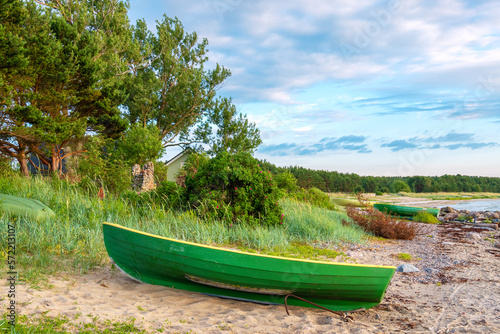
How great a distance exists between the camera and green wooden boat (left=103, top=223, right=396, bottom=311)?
426 centimetres

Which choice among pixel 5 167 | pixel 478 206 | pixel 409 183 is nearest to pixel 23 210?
pixel 5 167

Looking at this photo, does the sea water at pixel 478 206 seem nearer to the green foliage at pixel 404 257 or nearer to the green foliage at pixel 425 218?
the green foliage at pixel 425 218

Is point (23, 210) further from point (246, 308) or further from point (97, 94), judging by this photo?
point (97, 94)

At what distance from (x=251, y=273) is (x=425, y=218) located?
1532cm

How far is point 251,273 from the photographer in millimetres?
4309

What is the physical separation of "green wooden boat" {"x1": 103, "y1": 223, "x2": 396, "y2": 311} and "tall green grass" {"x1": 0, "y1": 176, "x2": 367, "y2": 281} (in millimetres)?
1523

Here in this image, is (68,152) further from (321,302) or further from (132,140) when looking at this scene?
(321,302)

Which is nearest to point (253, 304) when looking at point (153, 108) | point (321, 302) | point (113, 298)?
point (321, 302)

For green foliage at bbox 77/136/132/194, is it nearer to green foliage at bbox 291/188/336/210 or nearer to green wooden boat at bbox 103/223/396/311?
green foliage at bbox 291/188/336/210

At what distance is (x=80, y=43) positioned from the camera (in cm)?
1878

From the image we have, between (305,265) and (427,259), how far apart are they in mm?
5350

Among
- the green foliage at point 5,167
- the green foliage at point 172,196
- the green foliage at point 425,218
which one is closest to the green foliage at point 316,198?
the green foliage at point 425,218

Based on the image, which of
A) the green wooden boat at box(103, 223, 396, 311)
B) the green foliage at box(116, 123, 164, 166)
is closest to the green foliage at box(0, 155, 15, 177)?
the green foliage at box(116, 123, 164, 166)

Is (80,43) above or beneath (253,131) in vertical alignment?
above
